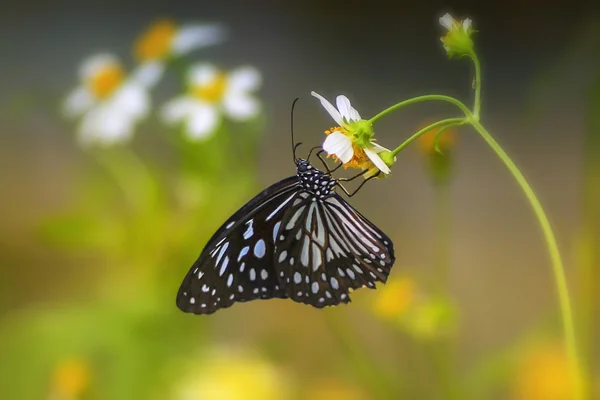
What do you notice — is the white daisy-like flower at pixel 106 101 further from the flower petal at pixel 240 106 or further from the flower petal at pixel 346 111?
the flower petal at pixel 346 111

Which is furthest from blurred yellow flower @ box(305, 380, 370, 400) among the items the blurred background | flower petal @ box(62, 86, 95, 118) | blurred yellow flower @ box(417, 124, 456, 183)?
flower petal @ box(62, 86, 95, 118)

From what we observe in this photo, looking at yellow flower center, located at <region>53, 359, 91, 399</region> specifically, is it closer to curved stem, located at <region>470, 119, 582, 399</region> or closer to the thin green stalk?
the thin green stalk

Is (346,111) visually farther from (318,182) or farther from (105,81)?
(105,81)

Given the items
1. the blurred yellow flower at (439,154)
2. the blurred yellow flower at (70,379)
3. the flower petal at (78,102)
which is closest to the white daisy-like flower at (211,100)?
the flower petal at (78,102)

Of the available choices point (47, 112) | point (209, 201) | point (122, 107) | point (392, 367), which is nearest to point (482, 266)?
point (392, 367)

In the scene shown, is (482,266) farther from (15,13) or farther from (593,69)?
(15,13)

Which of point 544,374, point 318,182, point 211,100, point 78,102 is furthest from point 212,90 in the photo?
point 544,374
